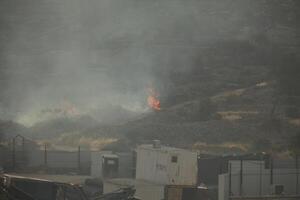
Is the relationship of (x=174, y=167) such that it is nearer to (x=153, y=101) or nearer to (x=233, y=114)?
(x=233, y=114)

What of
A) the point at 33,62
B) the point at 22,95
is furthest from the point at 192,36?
the point at 22,95

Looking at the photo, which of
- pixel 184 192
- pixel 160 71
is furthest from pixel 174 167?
pixel 160 71

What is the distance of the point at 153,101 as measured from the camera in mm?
64375

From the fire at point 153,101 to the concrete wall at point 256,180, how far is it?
36.5 metres

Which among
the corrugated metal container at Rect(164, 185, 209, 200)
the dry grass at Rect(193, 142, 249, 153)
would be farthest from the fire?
the corrugated metal container at Rect(164, 185, 209, 200)

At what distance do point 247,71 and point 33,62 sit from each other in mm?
32076

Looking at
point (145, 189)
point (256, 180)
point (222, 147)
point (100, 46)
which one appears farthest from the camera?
point (100, 46)

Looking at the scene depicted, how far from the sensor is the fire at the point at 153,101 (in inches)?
2452

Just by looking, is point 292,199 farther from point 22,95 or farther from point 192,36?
point 192,36

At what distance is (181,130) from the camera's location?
4447 cm

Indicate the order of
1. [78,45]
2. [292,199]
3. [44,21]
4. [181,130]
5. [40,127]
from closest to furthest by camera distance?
[292,199]
[181,130]
[40,127]
[78,45]
[44,21]

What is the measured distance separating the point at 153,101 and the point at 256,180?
40641 mm

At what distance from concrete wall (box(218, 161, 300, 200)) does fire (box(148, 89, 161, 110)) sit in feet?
120

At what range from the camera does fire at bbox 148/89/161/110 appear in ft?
204
